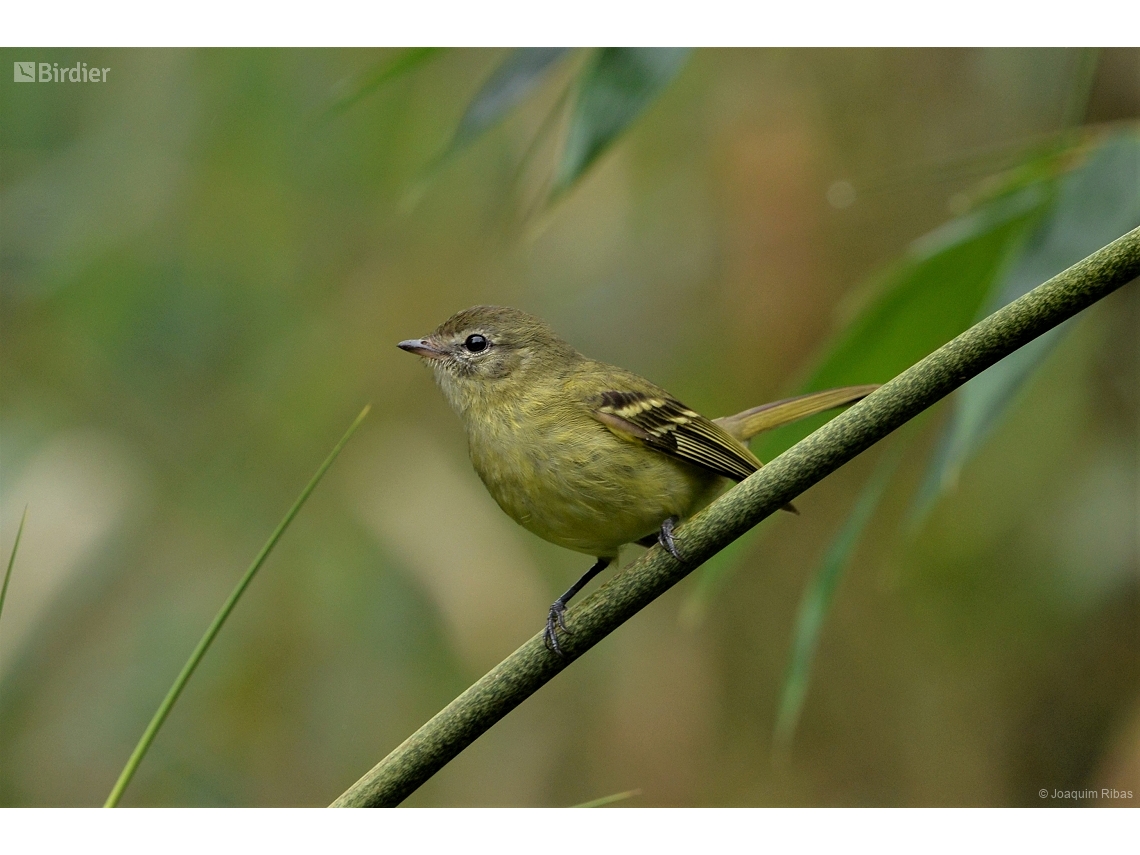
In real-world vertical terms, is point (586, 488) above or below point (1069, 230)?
below

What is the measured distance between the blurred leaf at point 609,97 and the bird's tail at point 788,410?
0.68m

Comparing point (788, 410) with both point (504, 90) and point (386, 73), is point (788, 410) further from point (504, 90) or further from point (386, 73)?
point (386, 73)

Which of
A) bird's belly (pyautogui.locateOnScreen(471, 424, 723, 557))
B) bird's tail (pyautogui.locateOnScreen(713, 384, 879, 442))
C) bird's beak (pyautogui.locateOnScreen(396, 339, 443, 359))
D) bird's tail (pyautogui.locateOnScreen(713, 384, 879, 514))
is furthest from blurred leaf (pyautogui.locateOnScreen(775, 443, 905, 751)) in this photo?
bird's beak (pyautogui.locateOnScreen(396, 339, 443, 359))

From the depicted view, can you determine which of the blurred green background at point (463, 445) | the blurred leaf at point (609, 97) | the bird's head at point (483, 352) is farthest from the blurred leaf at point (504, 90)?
the bird's head at point (483, 352)

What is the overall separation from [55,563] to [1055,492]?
2687 mm

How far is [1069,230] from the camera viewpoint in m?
2.20

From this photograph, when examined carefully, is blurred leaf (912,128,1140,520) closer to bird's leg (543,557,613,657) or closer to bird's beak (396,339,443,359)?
bird's leg (543,557,613,657)

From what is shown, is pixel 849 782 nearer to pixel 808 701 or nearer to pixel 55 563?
pixel 808 701

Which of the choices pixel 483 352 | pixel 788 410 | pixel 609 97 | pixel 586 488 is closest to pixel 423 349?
pixel 483 352

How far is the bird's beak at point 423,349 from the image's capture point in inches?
96.0

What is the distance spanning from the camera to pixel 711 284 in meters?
3.59

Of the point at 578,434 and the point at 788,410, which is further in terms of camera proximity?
the point at 788,410

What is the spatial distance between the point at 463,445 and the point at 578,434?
4.39ft

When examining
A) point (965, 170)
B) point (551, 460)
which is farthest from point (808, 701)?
point (965, 170)
